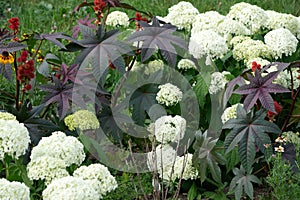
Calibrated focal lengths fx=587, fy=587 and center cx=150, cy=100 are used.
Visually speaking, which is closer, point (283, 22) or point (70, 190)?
point (70, 190)

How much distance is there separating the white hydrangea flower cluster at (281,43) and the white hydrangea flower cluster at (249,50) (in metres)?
0.04

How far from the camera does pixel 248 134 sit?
307cm

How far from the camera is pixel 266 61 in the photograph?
11.4ft

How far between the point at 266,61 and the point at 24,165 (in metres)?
1.51

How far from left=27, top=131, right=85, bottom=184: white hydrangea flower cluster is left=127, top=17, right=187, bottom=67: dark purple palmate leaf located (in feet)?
2.31

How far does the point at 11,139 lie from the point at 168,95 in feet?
3.71

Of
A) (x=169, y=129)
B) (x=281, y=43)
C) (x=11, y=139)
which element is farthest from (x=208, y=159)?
(x=11, y=139)

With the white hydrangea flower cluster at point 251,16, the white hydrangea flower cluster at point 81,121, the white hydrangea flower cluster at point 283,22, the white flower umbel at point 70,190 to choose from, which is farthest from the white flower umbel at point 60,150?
the white hydrangea flower cluster at point 283,22

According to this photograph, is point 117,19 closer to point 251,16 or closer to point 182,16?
point 182,16

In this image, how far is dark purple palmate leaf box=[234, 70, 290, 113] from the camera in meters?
3.08

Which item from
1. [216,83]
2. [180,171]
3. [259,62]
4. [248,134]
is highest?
[259,62]

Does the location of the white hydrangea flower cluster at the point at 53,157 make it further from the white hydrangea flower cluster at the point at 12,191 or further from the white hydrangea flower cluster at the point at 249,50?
the white hydrangea flower cluster at the point at 249,50

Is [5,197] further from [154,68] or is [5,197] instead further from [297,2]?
[297,2]

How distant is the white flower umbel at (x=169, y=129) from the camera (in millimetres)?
3283
